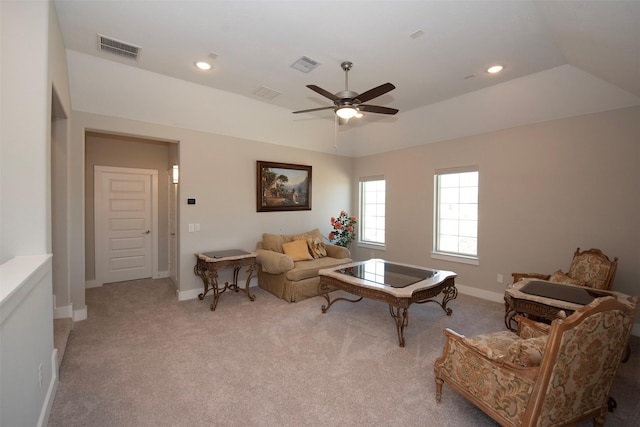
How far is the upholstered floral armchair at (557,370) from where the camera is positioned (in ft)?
4.95

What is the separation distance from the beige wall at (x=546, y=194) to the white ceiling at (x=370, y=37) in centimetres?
69

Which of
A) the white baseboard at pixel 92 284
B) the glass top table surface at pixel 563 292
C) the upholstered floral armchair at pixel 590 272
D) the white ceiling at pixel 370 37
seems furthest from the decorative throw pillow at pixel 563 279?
the white baseboard at pixel 92 284

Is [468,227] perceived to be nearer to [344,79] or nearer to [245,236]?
[344,79]

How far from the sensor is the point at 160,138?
14.2ft

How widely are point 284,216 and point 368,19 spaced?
148 inches

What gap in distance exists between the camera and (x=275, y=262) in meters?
4.54

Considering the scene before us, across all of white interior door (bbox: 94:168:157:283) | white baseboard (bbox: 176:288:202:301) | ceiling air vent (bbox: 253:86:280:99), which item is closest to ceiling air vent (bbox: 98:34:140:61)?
ceiling air vent (bbox: 253:86:280:99)

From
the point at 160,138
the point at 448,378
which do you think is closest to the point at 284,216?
the point at 160,138

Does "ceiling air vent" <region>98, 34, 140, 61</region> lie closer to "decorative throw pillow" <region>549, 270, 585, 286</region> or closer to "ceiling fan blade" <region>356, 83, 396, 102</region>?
"ceiling fan blade" <region>356, 83, 396, 102</region>

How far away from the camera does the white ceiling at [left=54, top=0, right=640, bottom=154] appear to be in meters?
2.38

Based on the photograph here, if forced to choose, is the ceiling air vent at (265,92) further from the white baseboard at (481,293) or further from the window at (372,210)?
the white baseboard at (481,293)

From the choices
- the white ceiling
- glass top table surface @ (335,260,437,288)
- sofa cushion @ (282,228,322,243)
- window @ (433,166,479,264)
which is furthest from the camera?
sofa cushion @ (282,228,322,243)

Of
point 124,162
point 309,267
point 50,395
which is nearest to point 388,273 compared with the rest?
point 309,267

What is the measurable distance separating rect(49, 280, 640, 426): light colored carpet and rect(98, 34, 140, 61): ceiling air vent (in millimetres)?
3100
